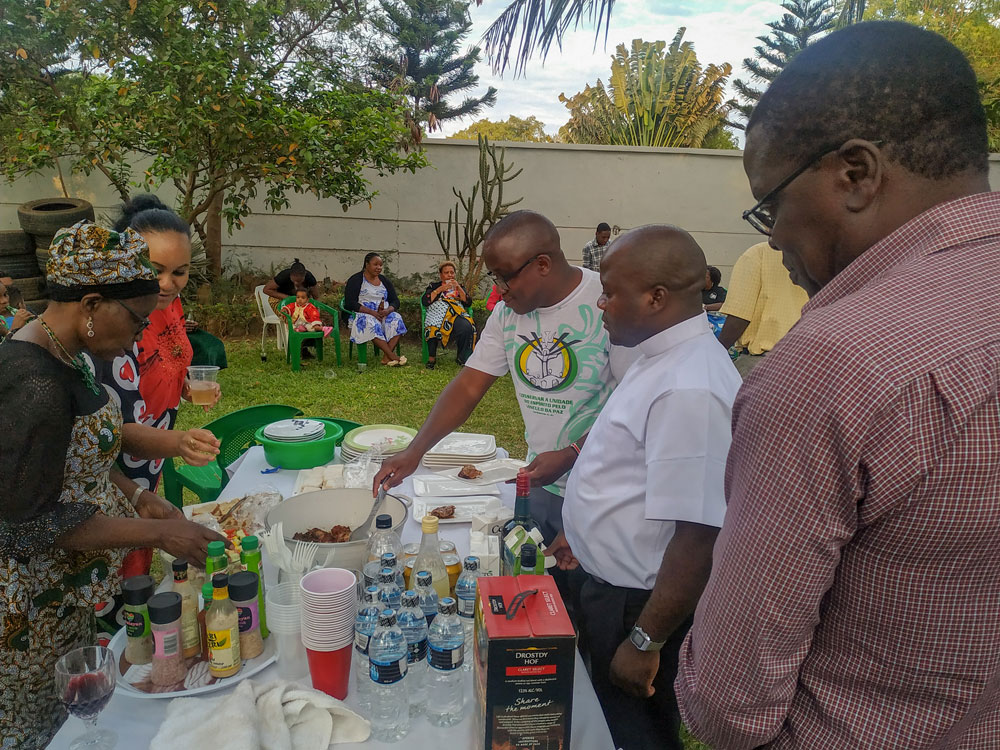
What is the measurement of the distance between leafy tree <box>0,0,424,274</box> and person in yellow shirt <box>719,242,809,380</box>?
572cm

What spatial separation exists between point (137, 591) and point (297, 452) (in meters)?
1.38

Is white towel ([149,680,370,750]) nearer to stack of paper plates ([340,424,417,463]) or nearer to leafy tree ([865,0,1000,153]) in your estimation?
stack of paper plates ([340,424,417,463])

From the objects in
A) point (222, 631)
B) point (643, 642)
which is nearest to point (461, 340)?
point (643, 642)

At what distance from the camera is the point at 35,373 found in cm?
162

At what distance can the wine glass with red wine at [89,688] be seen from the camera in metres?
1.29

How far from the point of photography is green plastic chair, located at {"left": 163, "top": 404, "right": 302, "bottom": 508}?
322 centimetres

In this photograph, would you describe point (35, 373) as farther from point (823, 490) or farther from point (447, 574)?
point (823, 490)

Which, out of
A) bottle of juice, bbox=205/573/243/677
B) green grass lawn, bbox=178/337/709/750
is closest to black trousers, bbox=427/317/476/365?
green grass lawn, bbox=178/337/709/750

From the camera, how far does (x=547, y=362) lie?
2566 millimetres

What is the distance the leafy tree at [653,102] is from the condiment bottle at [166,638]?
48.2ft

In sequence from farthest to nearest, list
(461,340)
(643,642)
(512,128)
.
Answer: (512,128)
(461,340)
(643,642)

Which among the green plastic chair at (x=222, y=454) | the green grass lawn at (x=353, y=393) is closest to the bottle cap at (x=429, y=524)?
the green plastic chair at (x=222, y=454)

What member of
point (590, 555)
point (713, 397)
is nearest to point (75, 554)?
point (590, 555)

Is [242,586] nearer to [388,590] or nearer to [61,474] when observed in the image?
[388,590]
